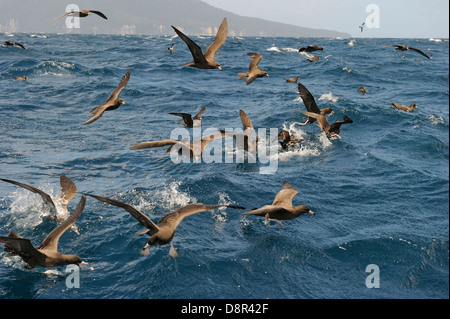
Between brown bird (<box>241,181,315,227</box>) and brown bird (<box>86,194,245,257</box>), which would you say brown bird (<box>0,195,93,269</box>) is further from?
brown bird (<box>241,181,315,227</box>)

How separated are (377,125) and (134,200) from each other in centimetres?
1287

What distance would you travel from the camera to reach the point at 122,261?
8.84 metres

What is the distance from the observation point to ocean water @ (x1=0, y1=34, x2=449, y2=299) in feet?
27.4

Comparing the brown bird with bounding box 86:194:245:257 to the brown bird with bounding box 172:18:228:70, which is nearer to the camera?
the brown bird with bounding box 86:194:245:257

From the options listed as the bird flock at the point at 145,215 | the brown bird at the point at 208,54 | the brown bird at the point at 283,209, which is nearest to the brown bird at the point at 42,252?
the bird flock at the point at 145,215

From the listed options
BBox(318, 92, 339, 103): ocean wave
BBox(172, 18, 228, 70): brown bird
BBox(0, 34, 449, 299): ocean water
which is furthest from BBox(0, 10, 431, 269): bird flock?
BBox(318, 92, 339, 103): ocean wave

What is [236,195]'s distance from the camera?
485 inches

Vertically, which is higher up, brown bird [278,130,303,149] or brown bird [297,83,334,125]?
brown bird [297,83,334,125]

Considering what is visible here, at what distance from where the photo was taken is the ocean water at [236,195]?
27.4 feet

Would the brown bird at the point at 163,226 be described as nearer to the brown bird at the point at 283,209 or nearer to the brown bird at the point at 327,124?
the brown bird at the point at 283,209

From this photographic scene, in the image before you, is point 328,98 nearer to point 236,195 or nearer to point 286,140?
point 286,140

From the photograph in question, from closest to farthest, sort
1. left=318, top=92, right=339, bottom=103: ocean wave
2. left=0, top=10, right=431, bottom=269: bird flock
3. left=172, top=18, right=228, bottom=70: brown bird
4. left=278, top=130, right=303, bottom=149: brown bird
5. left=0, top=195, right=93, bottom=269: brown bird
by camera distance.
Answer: left=0, top=195, right=93, bottom=269: brown bird
left=0, top=10, right=431, bottom=269: bird flock
left=172, top=18, right=228, bottom=70: brown bird
left=278, top=130, right=303, bottom=149: brown bird
left=318, top=92, right=339, bottom=103: ocean wave

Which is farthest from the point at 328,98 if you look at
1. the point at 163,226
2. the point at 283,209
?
the point at 163,226
